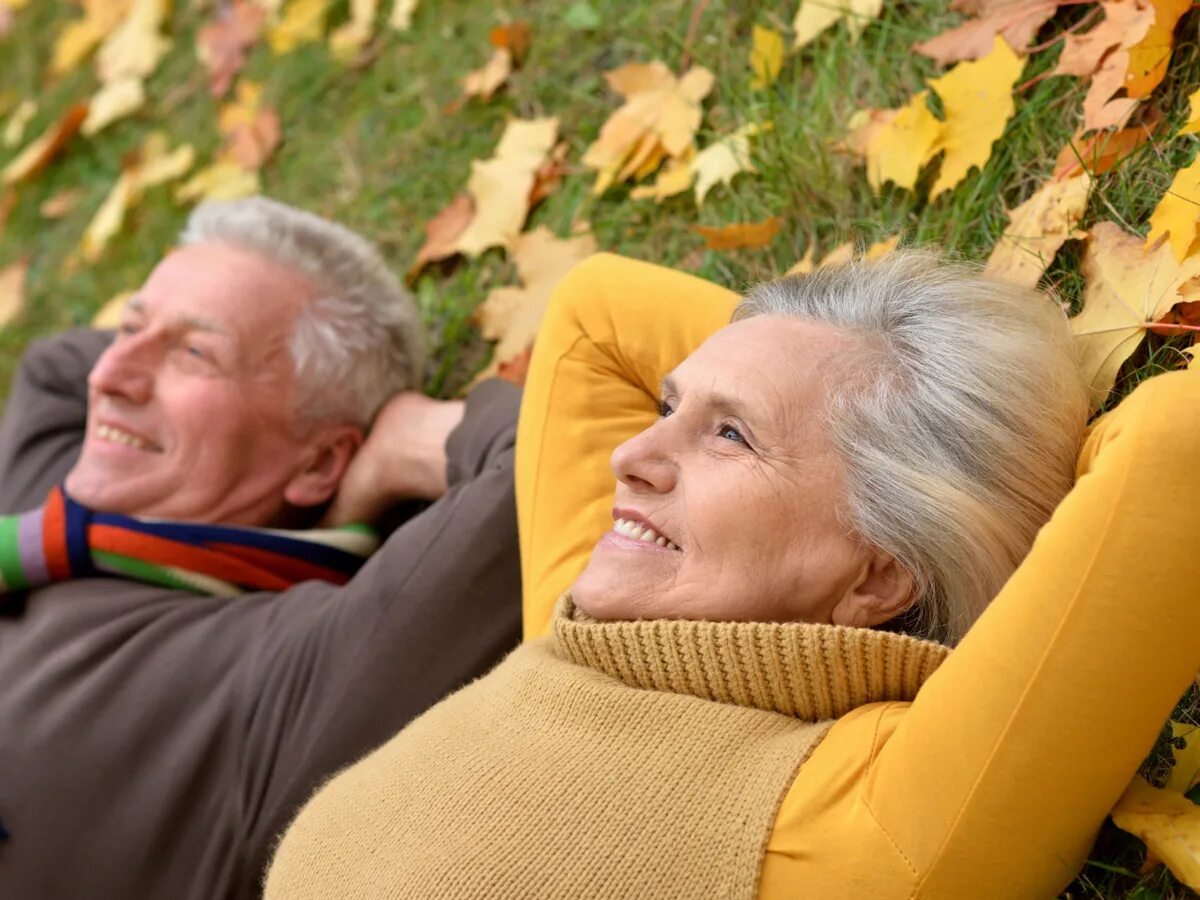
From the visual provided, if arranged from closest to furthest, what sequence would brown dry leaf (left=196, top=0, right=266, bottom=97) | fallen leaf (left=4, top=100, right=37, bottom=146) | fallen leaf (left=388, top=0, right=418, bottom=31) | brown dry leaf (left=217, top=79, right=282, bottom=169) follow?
1. fallen leaf (left=388, top=0, right=418, bottom=31)
2. brown dry leaf (left=217, top=79, right=282, bottom=169)
3. brown dry leaf (left=196, top=0, right=266, bottom=97)
4. fallen leaf (left=4, top=100, right=37, bottom=146)

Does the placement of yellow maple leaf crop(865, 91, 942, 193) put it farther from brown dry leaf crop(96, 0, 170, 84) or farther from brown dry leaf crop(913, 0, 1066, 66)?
brown dry leaf crop(96, 0, 170, 84)

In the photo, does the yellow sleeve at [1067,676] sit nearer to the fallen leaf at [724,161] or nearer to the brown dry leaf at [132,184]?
the fallen leaf at [724,161]

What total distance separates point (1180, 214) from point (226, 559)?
1938mm

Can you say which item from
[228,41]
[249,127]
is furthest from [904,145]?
[228,41]

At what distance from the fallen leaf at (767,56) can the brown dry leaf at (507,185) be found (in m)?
0.67

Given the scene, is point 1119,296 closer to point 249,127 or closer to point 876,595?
point 876,595

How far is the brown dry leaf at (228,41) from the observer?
14.9ft

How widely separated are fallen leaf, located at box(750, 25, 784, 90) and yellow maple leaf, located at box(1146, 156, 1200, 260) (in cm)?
116

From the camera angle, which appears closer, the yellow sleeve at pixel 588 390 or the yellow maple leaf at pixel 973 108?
the yellow sleeve at pixel 588 390

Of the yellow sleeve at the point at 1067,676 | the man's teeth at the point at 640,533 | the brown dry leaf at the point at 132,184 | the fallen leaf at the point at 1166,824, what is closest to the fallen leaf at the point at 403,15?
the brown dry leaf at the point at 132,184

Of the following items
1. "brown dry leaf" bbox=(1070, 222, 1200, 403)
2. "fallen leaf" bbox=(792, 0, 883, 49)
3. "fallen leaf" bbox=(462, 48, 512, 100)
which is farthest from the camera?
"fallen leaf" bbox=(462, 48, 512, 100)

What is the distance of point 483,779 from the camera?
1.75 meters

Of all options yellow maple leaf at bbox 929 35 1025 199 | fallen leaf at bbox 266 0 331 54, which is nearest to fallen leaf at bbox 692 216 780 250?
yellow maple leaf at bbox 929 35 1025 199

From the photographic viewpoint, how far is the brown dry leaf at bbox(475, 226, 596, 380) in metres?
3.15
